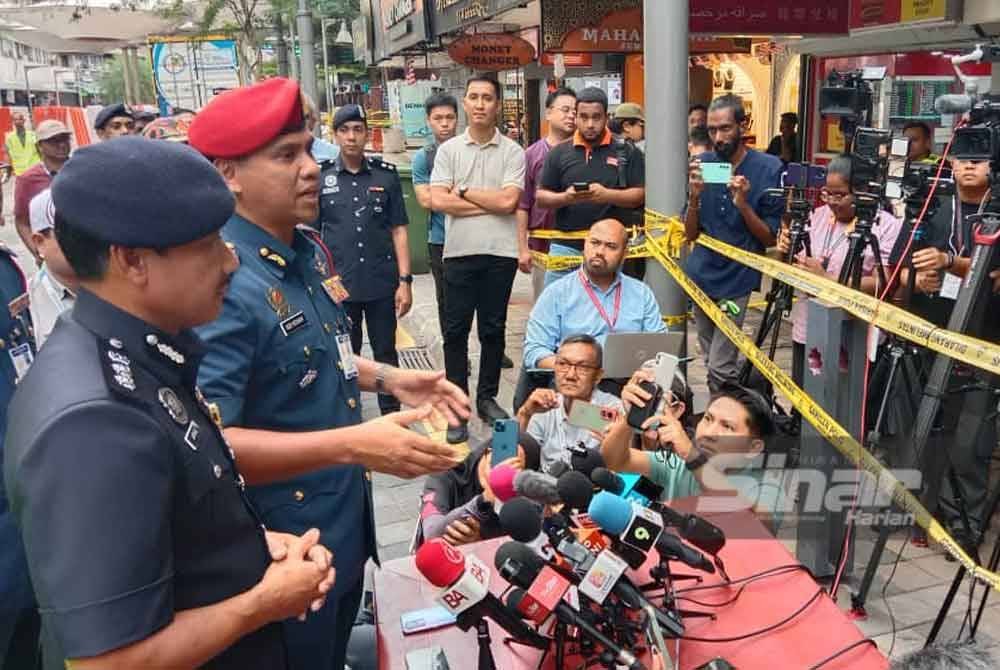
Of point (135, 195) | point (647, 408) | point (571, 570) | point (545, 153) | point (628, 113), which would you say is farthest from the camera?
point (628, 113)

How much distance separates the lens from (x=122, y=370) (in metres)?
1.27

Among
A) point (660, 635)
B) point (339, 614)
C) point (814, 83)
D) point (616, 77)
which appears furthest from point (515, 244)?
point (616, 77)

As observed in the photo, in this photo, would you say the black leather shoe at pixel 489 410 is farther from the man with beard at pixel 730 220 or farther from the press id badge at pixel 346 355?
the press id badge at pixel 346 355

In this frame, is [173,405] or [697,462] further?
[697,462]

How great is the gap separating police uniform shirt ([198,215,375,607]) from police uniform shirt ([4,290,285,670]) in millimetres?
487

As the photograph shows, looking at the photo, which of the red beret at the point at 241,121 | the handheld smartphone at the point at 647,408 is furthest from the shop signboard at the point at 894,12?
the red beret at the point at 241,121

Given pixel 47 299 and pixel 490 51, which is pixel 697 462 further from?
pixel 490 51

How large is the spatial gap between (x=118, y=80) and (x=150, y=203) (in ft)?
191

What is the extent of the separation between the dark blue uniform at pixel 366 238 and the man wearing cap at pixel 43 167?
10.1 feet

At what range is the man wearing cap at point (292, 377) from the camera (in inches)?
73.5

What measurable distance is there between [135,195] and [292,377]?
84cm

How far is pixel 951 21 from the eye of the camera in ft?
21.2

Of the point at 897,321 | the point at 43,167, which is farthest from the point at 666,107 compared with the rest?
the point at 43,167

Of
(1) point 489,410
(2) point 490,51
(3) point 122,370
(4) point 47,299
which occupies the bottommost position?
(1) point 489,410
